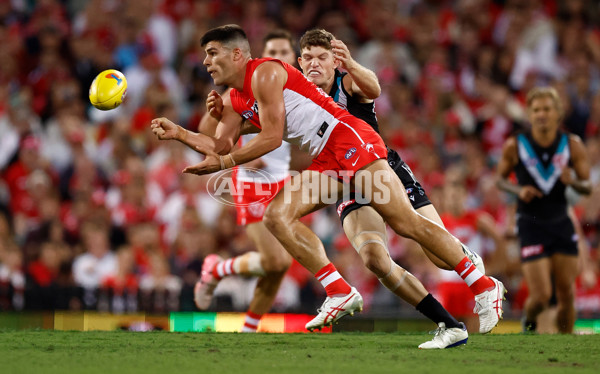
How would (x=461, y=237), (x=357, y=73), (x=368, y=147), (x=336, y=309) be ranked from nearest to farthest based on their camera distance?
(x=336, y=309) → (x=368, y=147) → (x=357, y=73) → (x=461, y=237)

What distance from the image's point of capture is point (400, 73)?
14875 millimetres

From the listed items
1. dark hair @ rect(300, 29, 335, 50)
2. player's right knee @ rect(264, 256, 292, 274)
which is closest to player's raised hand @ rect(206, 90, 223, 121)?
dark hair @ rect(300, 29, 335, 50)

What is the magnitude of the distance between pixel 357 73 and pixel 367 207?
1.17 metres

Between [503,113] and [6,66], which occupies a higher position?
[6,66]

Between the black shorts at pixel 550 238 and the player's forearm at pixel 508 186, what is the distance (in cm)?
42

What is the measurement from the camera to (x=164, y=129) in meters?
6.54

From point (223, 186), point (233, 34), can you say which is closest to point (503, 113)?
point (223, 186)

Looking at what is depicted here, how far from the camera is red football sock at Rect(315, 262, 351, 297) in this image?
6.51 metres

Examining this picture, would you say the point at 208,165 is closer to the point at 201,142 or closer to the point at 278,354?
the point at 201,142

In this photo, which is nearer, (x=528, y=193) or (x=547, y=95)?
(x=528, y=193)

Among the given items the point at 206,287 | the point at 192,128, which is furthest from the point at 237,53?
the point at 192,128

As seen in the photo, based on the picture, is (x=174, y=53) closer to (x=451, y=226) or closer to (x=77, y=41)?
(x=77, y=41)

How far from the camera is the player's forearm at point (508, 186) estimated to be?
921 cm

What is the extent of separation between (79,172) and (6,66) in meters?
2.73
